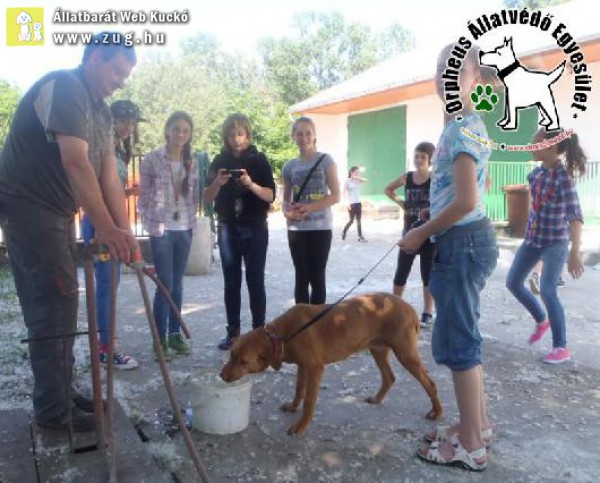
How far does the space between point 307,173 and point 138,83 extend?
38.1m

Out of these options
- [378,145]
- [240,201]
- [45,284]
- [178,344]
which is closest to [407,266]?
[240,201]

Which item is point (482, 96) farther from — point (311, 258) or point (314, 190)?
point (311, 258)

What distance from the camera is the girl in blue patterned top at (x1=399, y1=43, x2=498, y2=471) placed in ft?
9.00

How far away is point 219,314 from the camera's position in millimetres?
6480

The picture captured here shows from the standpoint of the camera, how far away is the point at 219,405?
3.40 m

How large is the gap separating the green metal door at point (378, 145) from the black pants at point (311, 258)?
14274 mm

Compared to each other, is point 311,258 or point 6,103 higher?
point 6,103

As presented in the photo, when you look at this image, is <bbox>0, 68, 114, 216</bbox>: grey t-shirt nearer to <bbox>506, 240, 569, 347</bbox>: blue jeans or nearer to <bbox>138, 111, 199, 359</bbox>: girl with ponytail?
<bbox>138, 111, 199, 359</bbox>: girl with ponytail

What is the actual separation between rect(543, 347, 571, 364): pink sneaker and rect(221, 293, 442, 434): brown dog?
1554mm

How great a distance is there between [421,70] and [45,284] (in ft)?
48.8

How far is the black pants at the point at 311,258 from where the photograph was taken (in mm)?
4879

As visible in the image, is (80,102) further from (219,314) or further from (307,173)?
(219,314)

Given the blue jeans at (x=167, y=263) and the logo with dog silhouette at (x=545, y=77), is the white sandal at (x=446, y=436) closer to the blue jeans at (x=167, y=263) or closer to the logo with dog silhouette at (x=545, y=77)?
the blue jeans at (x=167, y=263)

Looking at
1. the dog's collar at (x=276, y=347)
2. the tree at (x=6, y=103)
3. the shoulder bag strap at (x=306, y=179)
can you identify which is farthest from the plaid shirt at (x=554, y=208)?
the tree at (x=6, y=103)
